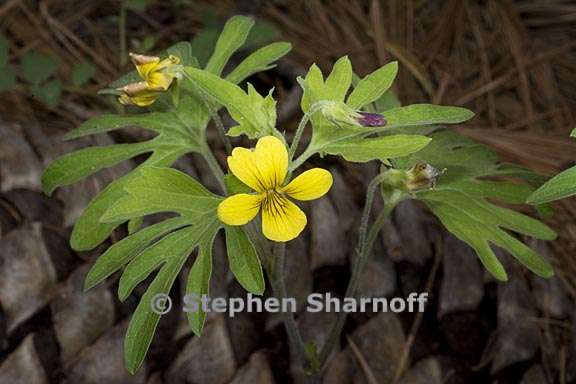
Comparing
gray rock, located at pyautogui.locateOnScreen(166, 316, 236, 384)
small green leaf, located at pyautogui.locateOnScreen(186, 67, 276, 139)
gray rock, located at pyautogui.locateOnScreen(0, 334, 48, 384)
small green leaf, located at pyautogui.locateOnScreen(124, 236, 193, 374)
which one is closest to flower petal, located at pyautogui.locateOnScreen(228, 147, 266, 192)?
small green leaf, located at pyautogui.locateOnScreen(186, 67, 276, 139)

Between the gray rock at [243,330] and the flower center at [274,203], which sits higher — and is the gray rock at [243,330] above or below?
below

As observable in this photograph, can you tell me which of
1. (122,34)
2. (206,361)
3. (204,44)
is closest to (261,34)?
(204,44)

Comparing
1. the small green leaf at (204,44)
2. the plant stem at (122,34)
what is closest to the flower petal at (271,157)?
the small green leaf at (204,44)

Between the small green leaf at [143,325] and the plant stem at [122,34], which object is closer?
the small green leaf at [143,325]

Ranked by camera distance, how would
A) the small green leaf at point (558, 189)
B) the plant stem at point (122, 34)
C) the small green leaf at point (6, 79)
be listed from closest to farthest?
1. the small green leaf at point (558, 189)
2. the small green leaf at point (6, 79)
3. the plant stem at point (122, 34)

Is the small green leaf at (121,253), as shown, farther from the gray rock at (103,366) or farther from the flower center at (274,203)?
the gray rock at (103,366)

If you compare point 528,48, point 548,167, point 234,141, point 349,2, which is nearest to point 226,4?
point 349,2
